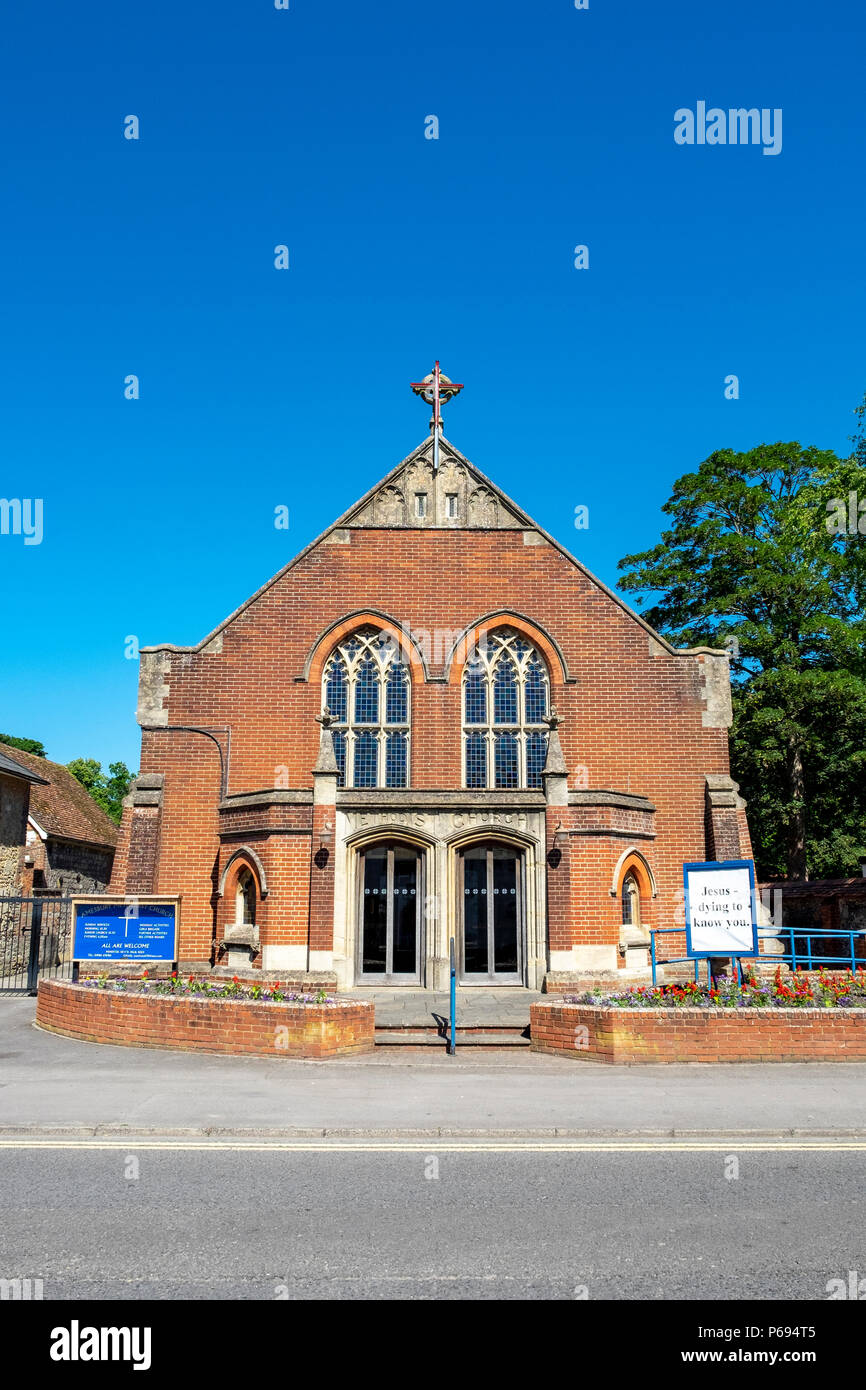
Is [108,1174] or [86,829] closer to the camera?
[108,1174]

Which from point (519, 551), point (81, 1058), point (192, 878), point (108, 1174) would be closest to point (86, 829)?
point (192, 878)

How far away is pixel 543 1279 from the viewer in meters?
5.41

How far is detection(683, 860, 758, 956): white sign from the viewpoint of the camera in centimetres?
1359

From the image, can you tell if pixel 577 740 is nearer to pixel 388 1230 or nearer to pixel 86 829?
pixel 388 1230

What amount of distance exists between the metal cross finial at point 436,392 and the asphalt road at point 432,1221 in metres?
16.4

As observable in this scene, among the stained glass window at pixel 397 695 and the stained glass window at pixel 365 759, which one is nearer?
the stained glass window at pixel 365 759

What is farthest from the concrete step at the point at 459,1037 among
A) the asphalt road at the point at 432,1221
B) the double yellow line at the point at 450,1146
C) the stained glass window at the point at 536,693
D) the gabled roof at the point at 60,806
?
the gabled roof at the point at 60,806

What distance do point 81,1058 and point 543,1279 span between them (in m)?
8.76

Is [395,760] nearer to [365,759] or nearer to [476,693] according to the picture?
[365,759]

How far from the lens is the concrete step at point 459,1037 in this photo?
13.5 metres

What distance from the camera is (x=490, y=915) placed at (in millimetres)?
18078

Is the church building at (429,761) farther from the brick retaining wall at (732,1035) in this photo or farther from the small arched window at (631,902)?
the brick retaining wall at (732,1035)

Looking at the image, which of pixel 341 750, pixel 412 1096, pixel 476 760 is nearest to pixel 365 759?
pixel 341 750

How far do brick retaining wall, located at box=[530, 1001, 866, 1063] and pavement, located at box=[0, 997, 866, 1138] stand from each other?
0.18 m
